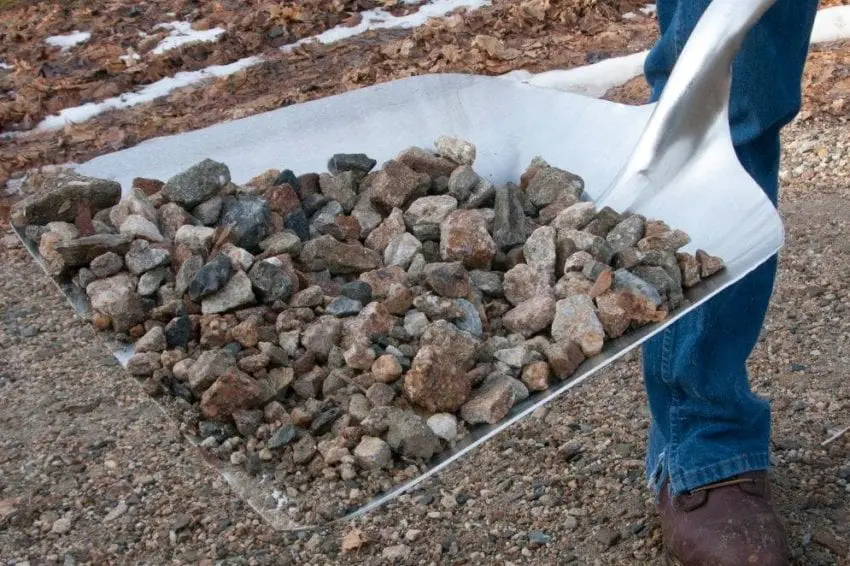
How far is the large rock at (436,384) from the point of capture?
1.23 metres

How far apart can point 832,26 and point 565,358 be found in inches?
126

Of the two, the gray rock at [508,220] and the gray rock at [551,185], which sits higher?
the gray rock at [551,185]

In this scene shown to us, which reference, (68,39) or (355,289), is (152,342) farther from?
(68,39)

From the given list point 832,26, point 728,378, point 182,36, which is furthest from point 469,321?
point 182,36

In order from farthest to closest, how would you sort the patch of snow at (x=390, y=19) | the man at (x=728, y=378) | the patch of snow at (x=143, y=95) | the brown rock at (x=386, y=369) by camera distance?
1. the patch of snow at (x=390, y=19)
2. the patch of snow at (x=143, y=95)
3. the man at (x=728, y=378)
4. the brown rock at (x=386, y=369)

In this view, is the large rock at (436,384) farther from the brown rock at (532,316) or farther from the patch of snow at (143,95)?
the patch of snow at (143,95)

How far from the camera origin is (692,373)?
1.60 m

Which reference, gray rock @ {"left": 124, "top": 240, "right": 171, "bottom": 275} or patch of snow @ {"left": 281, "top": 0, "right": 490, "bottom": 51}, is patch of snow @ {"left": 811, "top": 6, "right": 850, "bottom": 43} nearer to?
patch of snow @ {"left": 281, "top": 0, "right": 490, "bottom": 51}

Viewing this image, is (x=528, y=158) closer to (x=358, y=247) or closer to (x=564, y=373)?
(x=358, y=247)

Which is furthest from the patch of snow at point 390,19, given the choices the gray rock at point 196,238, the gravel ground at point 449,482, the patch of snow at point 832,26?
the gray rock at point 196,238

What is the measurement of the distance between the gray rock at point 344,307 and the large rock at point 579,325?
0.85 ft

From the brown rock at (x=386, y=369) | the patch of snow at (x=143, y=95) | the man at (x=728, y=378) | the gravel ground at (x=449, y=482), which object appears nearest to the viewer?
the brown rock at (x=386, y=369)

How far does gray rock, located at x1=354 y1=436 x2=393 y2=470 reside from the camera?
3.78 ft

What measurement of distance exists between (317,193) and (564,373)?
0.62 meters
